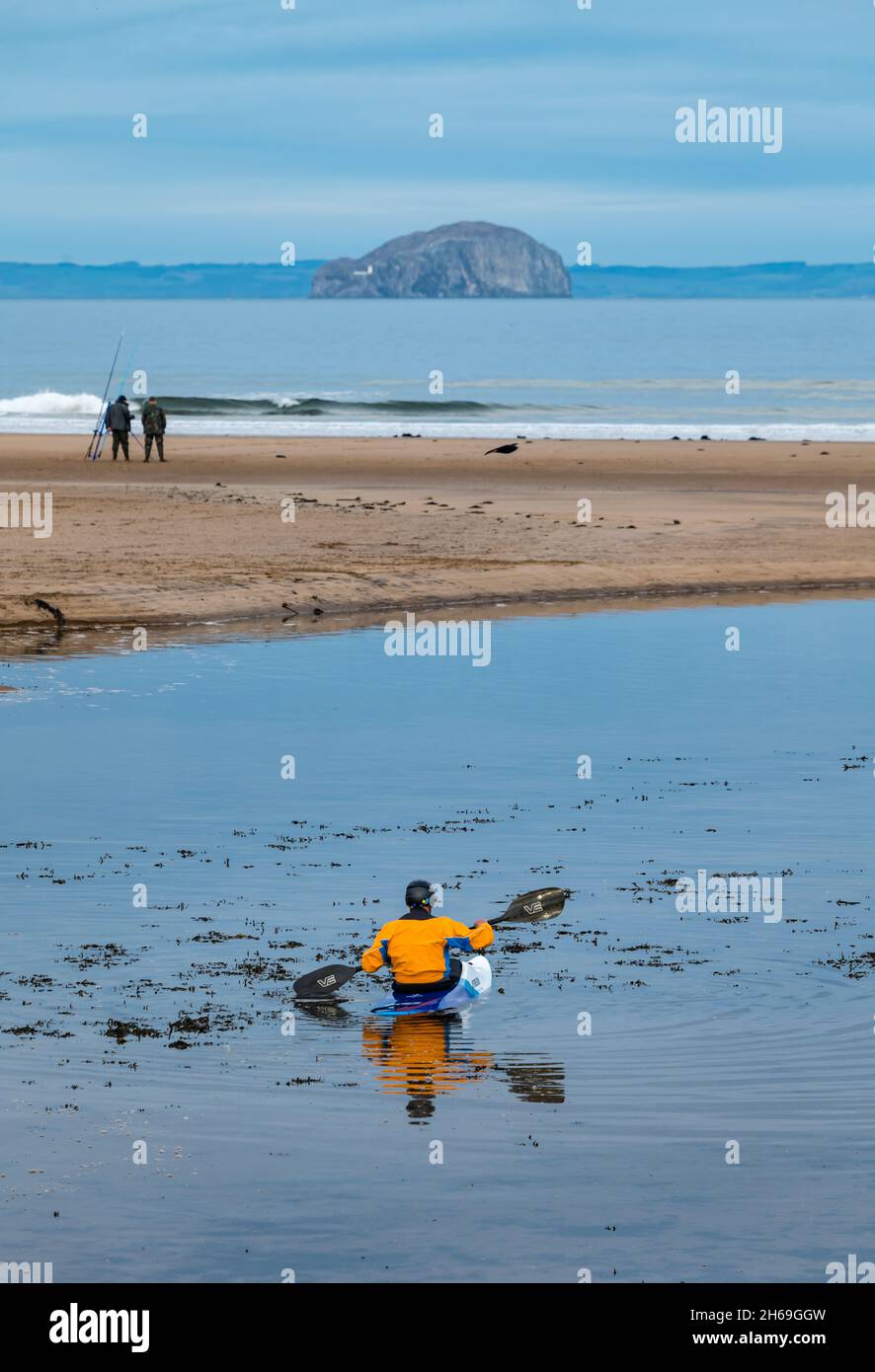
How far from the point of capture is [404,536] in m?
42.6

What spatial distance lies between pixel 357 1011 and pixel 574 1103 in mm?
2477

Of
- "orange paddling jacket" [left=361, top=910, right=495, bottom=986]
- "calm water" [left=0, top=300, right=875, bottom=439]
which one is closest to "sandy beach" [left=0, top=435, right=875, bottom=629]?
"calm water" [left=0, top=300, right=875, bottom=439]

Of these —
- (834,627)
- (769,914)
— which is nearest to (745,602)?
(834,627)

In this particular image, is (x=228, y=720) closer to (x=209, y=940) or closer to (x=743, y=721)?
(x=743, y=721)

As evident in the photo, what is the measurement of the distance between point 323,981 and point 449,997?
902mm

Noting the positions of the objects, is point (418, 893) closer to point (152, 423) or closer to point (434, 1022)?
point (434, 1022)

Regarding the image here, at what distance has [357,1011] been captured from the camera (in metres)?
14.6
